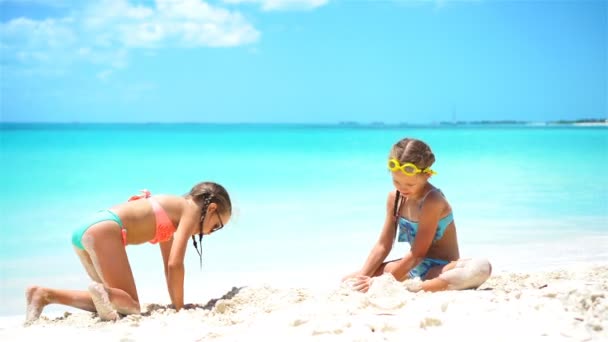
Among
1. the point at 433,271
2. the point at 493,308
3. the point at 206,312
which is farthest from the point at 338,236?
the point at 493,308

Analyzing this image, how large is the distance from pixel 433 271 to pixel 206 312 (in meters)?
1.31

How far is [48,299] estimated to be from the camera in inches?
129

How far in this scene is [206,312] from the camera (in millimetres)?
3141

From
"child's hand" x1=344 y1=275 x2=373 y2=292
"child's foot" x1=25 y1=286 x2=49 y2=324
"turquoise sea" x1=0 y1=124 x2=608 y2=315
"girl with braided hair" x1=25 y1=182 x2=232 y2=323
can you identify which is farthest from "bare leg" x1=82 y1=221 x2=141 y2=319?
"child's hand" x1=344 y1=275 x2=373 y2=292

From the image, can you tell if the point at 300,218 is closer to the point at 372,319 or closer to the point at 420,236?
the point at 420,236

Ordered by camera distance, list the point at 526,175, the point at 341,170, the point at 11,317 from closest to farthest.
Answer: the point at 11,317 → the point at 526,175 → the point at 341,170

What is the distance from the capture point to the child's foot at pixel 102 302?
3084 mm

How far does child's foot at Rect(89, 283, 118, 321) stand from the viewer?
3084 mm

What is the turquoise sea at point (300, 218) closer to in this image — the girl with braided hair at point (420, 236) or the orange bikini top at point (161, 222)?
the orange bikini top at point (161, 222)

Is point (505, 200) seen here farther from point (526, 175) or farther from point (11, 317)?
point (11, 317)

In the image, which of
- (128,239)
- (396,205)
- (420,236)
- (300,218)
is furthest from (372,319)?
(300,218)

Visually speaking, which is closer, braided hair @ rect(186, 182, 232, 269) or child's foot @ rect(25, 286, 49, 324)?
child's foot @ rect(25, 286, 49, 324)

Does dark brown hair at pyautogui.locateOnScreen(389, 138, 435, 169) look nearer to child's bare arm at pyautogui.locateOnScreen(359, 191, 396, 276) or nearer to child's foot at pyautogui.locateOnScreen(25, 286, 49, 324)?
child's bare arm at pyautogui.locateOnScreen(359, 191, 396, 276)


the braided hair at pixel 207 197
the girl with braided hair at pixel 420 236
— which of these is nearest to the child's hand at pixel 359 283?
the girl with braided hair at pixel 420 236
